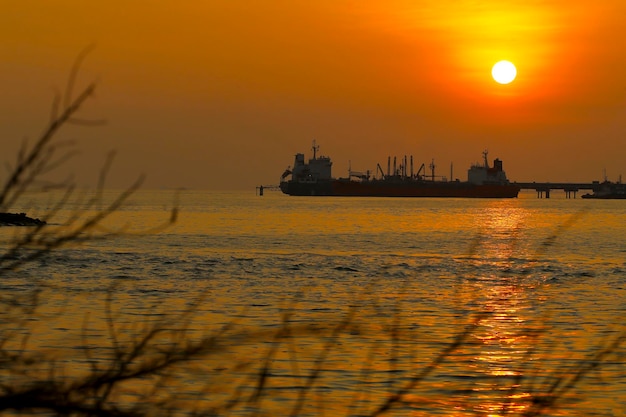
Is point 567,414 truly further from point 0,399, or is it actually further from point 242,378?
point 0,399

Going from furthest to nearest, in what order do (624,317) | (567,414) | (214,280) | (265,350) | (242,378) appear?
(214,280), (624,317), (265,350), (242,378), (567,414)

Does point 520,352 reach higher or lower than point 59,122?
lower

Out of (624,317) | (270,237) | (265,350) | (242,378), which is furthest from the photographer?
(270,237)

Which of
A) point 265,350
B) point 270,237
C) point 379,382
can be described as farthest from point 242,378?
point 270,237

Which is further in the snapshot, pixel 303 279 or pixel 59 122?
pixel 303 279

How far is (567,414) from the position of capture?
11938 mm

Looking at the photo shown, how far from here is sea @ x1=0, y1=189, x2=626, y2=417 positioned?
369 cm

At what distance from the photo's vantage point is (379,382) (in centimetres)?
1334

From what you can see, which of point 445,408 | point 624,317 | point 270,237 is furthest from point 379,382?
point 270,237

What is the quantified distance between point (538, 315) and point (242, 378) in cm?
1062

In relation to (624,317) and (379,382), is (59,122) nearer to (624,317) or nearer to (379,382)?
(379,382)

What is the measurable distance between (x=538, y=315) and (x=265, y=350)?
799 cm

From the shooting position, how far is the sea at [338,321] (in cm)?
369

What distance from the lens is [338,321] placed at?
611 centimetres
